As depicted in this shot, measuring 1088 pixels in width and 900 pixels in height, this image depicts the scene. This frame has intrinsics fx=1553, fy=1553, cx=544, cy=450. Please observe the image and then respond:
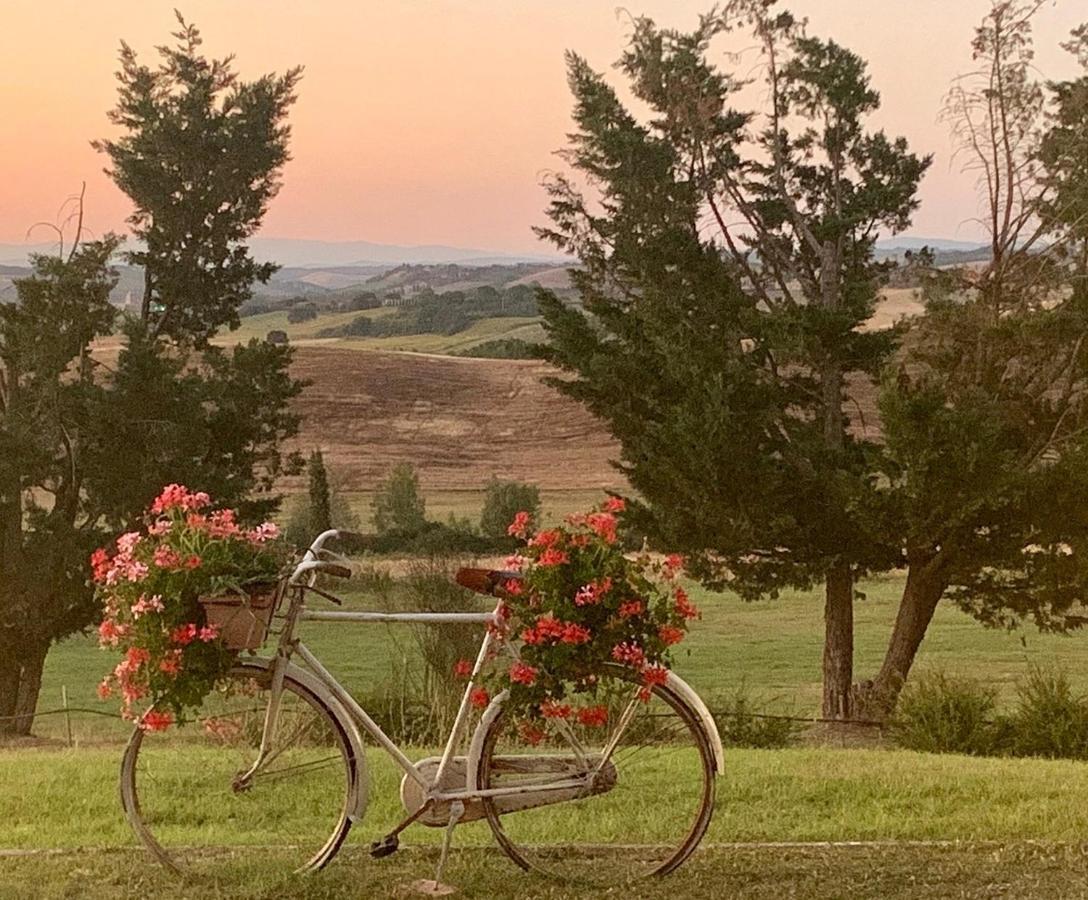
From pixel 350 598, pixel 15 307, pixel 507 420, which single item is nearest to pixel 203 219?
pixel 15 307

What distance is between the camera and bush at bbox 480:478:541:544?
44228 mm

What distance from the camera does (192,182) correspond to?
28.0 metres

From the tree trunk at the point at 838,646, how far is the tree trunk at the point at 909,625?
1.74ft

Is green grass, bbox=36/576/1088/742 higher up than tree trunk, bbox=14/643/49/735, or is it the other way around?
tree trunk, bbox=14/643/49/735

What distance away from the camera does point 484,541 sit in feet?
121

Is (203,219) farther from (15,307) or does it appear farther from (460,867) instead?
(460,867)

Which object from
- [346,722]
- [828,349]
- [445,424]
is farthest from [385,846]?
[445,424]

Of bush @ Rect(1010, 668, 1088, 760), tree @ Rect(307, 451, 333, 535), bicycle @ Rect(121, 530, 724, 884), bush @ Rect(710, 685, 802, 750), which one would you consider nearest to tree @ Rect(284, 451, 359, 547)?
tree @ Rect(307, 451, 333, 535)

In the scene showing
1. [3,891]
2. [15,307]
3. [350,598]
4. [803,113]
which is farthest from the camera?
[350,598]

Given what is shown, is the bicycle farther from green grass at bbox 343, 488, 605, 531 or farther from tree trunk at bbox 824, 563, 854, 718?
green grass at bbox 343, 488, 605, 531

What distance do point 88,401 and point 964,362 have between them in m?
13.5

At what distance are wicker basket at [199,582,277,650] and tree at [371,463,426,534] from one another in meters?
37.7

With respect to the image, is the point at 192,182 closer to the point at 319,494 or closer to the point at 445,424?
the point at 319,494

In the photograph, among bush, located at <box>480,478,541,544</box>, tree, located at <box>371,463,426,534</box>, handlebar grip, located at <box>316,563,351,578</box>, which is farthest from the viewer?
tree, located at <box>371,463,426,534</box>
